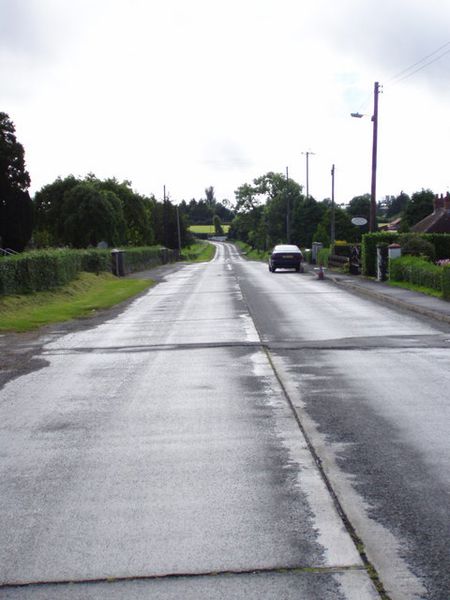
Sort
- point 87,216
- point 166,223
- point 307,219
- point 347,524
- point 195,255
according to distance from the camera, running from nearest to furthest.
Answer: point 347,524 < point 87,216 < point 307,219 < point 166,223 < point 195,255

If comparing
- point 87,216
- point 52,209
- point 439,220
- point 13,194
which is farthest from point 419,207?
point 13,194

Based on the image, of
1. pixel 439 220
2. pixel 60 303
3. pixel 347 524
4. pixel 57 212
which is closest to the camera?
pixel 347 524

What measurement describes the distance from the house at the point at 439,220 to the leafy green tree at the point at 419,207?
46.3ft

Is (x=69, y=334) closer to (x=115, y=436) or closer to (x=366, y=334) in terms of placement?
(x=366, y=334)

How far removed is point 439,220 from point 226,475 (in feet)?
240

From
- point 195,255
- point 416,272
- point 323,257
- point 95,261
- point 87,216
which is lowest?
point 195,255

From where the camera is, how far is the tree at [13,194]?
5603 centimetres

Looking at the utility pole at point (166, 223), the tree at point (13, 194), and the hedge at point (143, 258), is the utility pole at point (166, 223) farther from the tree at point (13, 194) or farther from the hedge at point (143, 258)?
the tree at point (13, 194)

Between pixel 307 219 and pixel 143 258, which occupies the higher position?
pixel 307 219

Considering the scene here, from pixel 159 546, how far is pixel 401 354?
28.6 feet

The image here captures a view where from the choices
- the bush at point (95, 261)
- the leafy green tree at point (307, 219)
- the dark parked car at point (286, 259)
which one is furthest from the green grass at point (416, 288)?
the leafy green tree at point (307, 219)

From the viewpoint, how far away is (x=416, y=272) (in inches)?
1123

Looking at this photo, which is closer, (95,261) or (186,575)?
(186,575)

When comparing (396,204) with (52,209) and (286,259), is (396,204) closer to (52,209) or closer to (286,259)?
(52,209)
